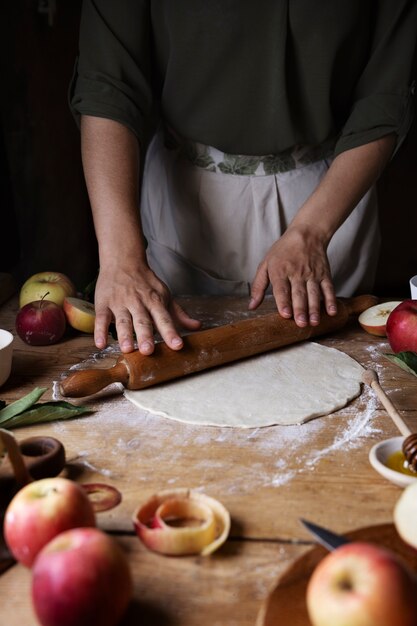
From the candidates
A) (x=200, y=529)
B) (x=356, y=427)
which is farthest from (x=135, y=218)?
(x=200, y=529)

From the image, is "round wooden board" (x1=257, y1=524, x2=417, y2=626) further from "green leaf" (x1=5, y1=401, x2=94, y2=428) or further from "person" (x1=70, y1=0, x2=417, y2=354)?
"person" (x1=70, y1=0, x2=417, y2=354)

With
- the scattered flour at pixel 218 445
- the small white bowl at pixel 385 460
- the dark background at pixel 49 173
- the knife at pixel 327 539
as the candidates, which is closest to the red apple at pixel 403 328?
the scattered flour at pixel 218 445

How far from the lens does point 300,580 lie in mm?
807

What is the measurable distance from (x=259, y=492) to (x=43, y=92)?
274cm

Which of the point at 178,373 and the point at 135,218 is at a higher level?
the point at 135,218

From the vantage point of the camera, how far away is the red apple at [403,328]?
1553mm

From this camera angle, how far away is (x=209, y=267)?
2258 mm

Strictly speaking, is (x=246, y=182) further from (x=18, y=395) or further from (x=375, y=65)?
(x=18, y=395)

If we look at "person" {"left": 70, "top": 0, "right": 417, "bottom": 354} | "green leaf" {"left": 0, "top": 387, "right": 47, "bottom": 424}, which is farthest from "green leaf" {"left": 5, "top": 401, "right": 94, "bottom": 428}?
"person" {"left": 70, "top": 0, "right": 417, "bottom": 354}

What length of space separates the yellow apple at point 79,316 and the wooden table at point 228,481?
0.19 m

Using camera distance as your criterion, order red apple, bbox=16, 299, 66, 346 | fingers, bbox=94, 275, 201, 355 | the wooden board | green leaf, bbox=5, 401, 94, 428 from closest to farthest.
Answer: the wooden board
green leaf, bbox=5, 401, 94, 428
fingers, bbox=94, 275, 201, 355
red apple, bbox=16, 299, 66, 346

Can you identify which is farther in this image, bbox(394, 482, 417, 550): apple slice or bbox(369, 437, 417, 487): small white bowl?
bbox(369, 437, 417, 487): small white bowl

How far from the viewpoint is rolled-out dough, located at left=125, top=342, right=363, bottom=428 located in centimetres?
134

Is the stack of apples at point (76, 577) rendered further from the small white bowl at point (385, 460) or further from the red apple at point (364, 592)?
the small white bowl at point (385, 460)
